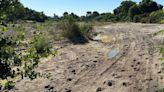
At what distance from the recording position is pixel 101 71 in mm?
15227

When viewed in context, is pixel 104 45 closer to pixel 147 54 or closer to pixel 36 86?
pixel 147 54

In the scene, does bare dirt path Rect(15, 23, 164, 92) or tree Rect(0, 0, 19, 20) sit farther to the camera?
bare dirt path Rect(15, 23, 164, 92)

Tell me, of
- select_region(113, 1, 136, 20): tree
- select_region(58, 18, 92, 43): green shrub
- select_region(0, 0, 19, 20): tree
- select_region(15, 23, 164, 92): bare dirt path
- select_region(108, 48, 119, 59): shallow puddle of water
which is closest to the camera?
select_region(0, 0, 19, 20): tree

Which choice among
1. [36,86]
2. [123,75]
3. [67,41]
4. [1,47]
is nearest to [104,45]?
[67,41]

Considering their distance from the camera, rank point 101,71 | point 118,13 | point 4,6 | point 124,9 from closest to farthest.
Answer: point 4,6 < point 101,71 < point 124,9 < point 118,13

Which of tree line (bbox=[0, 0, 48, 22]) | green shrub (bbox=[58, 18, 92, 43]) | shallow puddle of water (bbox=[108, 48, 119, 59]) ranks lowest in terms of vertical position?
shallow puddle of water (bbox=[108, 48, 119, 59])

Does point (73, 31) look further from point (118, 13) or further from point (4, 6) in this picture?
point (118, 13)

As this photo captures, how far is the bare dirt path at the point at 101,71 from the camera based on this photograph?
41.3 feet

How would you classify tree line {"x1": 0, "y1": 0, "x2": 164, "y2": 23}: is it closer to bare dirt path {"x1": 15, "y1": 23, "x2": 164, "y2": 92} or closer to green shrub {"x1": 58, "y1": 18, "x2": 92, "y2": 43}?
green shrub {"x1": 58, "y1": 18, "x2": 92, "y2": 43}

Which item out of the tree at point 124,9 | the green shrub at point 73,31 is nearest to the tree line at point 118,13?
the tree at point 124,9

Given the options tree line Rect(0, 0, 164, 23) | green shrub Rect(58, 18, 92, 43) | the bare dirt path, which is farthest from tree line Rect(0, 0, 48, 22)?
green shrub Rect(58, 18, 92, 43)

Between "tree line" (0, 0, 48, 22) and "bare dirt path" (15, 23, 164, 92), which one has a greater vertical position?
"tree line" (0, 0, 48, 22)

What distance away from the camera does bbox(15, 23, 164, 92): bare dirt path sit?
1259cm

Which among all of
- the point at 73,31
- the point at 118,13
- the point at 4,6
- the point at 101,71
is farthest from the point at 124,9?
Answer: the point at 4,6
